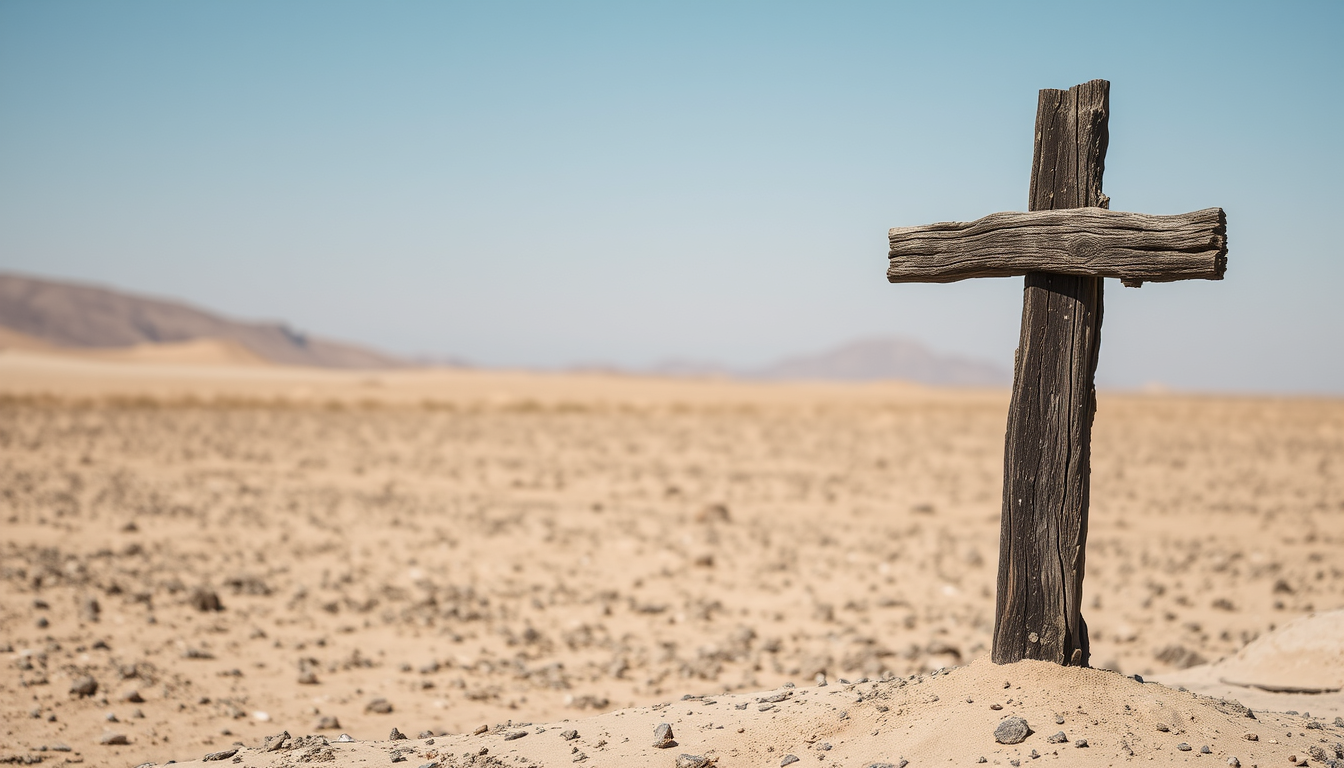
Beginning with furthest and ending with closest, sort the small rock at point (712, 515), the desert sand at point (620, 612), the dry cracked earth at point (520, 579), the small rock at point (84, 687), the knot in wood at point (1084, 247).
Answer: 1. the small rock at point (712, 515)
2. the dry cracked earth at point (520, 579)
3. the small rock at point (84, 687)
4. the desert sand at point (620, 612)
5. the knot in wood at point (1084, 247)

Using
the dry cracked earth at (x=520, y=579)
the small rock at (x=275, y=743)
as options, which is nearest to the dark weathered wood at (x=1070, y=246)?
the dry cracked earth at (x=520, y=579)

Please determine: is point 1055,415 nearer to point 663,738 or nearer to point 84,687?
point 663,738

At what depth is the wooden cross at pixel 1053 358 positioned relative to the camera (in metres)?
4.40

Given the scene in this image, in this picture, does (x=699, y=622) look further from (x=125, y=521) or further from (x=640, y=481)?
(x=640, y=481)

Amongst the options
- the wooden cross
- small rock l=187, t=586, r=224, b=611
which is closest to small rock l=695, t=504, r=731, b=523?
small rock l=187, t=586, r=224, b=611

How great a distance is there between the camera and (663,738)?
467 centimetres

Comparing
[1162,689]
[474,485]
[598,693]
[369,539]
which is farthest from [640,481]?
[1162,689]

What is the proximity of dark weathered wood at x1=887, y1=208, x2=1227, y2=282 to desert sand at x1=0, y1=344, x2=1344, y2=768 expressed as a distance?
78.5 inches

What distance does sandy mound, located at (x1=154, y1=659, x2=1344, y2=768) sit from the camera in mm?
4074

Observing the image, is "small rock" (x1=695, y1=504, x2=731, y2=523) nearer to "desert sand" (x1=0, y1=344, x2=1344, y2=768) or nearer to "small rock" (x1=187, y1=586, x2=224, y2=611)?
"desert sand" (x1=0, y1=344, x2=1344, y2=768)

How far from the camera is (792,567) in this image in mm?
11664

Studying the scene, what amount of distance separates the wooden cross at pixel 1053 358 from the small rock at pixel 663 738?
178 centimetres

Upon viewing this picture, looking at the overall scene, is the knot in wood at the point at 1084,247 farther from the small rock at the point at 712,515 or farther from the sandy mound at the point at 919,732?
the small rock at the point at 712,515

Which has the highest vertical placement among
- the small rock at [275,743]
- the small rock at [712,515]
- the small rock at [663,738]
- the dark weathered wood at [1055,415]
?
the dark weathered wood at [1055,415]
